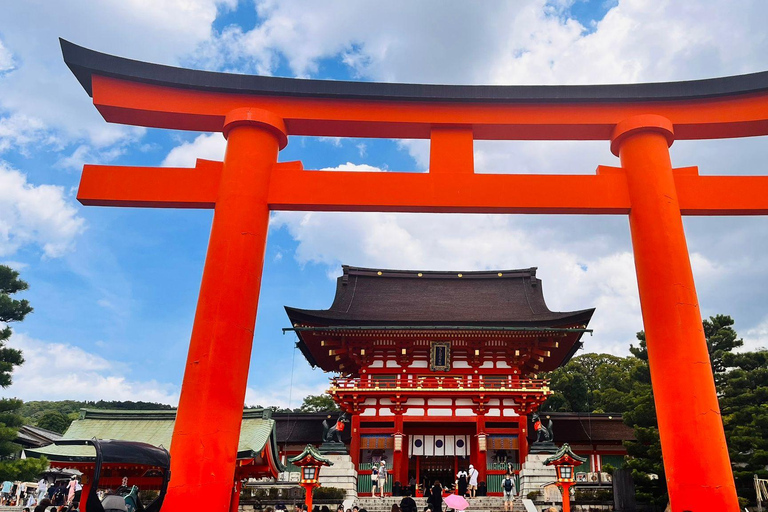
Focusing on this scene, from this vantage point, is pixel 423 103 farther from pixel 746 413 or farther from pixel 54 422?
pixel 54 422

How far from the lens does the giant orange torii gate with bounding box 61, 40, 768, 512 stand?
6043 millimetres

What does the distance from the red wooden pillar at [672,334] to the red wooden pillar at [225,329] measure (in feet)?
14.2

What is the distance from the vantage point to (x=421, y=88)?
24.9ft

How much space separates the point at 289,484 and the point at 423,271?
12.7 meters

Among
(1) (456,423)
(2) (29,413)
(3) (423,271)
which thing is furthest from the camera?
(2) (29,413)

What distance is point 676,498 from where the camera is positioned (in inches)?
234

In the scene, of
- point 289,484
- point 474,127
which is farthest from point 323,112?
point 289,484

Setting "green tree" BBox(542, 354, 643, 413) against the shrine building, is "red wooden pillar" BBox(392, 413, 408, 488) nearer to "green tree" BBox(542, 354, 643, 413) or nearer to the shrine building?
the shrine building

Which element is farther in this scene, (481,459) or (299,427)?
(299,427)

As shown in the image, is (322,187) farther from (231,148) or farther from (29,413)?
(29,413)

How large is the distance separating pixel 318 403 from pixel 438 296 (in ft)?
83.6

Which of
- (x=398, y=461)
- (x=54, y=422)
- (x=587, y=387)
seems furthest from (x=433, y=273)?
(x=54, y=422)

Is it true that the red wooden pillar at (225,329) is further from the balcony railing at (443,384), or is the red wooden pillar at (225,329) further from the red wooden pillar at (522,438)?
the red wooden pillar at (522,438)

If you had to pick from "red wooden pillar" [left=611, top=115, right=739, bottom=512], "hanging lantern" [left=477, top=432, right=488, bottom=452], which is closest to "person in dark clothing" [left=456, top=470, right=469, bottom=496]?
"hanging lantern" [left=477, top=432, right=488, bottom=452]
